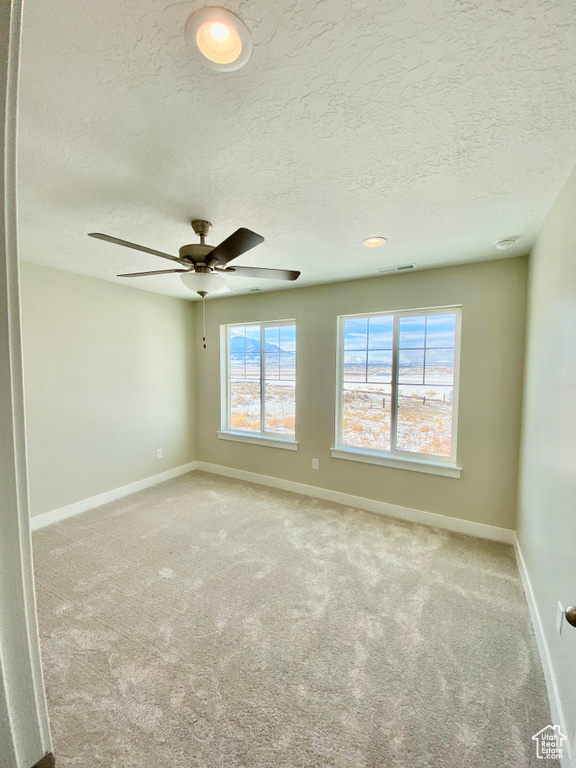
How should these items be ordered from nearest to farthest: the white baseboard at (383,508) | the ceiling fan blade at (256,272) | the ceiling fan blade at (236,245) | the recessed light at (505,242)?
the ceiling fan blade at (236,245), the ceiling fan blade at (256,272), the recessed light at (505,242), the white baseboard at (383,508)

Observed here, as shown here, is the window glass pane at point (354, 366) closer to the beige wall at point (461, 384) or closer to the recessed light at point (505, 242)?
the beige wall at point (461, 384)

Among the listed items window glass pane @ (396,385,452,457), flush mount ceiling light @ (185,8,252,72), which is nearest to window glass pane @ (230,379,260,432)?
window glass pane @ (396,385,452,457)

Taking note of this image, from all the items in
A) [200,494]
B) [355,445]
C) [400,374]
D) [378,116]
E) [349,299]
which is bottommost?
[200,494]

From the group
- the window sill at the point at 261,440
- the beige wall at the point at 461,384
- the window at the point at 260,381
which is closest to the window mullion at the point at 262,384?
the window at the point at 260,381

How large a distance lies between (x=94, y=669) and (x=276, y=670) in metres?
0.92

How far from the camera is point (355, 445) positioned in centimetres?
358

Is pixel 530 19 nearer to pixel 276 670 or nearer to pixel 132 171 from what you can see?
pixel 132 171

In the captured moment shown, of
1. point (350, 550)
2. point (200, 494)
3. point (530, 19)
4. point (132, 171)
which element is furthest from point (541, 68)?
point (200, 494)

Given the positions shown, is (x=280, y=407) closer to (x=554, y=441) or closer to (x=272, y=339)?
(x=272, y=339)

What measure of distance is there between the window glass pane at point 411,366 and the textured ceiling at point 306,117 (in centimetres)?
129

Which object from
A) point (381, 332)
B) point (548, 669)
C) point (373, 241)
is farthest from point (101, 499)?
point (548, 669)

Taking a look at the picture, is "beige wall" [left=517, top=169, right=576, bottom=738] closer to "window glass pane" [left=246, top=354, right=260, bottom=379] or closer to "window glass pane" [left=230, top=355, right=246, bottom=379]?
"window glass pane" [left=246, top=354, right=260, bottom=379]

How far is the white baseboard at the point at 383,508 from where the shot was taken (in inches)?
112

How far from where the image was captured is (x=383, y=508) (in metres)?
3.31
